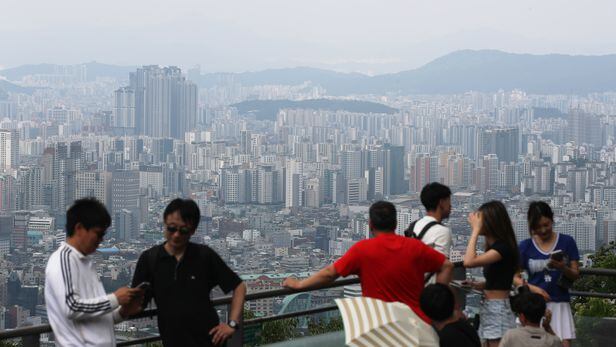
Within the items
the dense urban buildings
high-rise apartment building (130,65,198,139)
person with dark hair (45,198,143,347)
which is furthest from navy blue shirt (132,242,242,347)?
high-rise apartment building (130,65,198,139)

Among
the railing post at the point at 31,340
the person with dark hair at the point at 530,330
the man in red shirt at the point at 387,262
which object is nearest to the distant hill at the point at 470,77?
the person with dark hair at the point at 530,330

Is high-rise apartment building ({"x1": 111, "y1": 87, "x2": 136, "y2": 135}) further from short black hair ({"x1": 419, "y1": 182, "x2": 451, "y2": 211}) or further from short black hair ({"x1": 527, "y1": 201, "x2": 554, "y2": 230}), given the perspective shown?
short black hair ({"x1": 419, "y1": 182, "x2": 451, "y2": 211})

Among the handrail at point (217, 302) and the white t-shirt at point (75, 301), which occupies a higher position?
the white t-shirt at point (75, 301)

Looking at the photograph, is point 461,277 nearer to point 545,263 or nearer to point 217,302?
point 545,263

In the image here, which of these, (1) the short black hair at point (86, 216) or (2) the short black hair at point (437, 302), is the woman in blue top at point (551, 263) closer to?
(2) the short black hair at point (437, 302)

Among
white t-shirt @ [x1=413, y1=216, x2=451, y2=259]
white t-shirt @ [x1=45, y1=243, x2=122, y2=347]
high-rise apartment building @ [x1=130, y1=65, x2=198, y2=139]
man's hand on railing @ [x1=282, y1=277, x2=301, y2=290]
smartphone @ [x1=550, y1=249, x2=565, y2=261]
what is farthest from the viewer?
high-rise apartment building @ [x1=130, y1=65, x2=198, y2=139]

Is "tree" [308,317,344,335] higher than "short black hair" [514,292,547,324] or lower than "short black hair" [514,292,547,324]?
lower

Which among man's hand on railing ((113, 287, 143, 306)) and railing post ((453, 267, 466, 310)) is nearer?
man's hand on railing ((113, 287, 143, 306))

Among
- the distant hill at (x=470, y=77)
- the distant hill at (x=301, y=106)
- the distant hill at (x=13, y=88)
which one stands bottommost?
the distant hill at (x=301, y=106)
